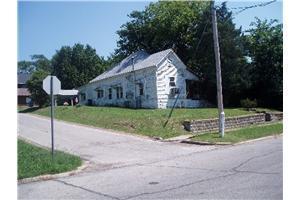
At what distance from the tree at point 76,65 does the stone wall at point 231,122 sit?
1251 inches

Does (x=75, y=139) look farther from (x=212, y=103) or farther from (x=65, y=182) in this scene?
(x=212, y=103)

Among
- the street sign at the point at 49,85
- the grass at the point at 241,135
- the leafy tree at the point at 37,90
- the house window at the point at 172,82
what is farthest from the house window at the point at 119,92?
the street sign at the point at 49,85

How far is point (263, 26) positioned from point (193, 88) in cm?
863

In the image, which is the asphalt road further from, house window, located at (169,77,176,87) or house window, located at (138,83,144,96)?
house window, located at (138,83,144,96)

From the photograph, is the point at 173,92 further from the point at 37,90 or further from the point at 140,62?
the point at 37,90

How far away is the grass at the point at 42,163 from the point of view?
35.4 ft

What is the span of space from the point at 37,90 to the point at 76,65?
12.3m

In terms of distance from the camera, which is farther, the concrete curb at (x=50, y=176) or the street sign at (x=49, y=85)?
the street sign at (x=49, y=85)

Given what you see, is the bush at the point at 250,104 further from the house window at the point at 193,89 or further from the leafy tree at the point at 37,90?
the leafy tree at the point at 37,90

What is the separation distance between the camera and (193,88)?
107ft

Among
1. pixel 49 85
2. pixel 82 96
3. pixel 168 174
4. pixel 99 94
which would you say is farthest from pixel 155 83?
pixel 168 174

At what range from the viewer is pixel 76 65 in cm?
5325

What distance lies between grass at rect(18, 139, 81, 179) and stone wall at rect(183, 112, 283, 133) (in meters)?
8.91
